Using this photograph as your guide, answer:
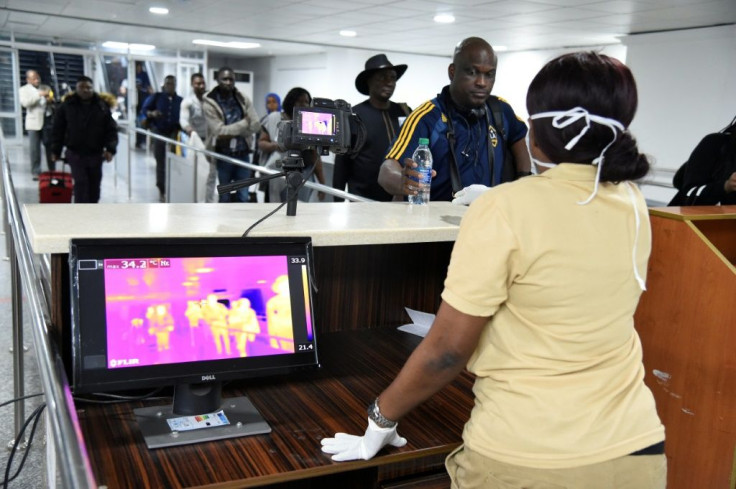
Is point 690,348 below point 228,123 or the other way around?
below

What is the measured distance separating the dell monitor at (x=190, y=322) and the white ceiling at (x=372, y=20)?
22.9 ft

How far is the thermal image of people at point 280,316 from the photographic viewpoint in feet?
5.10

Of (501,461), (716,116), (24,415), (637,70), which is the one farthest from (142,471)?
(637,70)

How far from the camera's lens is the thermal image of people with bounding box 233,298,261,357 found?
151cm

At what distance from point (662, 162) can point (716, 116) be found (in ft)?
3.37

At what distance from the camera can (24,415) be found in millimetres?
2816

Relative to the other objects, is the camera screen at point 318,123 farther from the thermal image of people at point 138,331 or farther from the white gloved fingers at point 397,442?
the white gloved fingers at point 397,442

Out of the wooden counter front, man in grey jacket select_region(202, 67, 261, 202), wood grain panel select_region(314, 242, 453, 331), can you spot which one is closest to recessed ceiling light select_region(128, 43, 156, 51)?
man in grey jacket select_region(202, 67, 261, 202)

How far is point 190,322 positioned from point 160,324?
0.06m

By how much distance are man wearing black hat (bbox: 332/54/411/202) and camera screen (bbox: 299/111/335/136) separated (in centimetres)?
227

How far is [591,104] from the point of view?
112 centimetres

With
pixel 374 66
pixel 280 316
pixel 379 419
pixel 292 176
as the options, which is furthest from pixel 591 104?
pixel 374 66

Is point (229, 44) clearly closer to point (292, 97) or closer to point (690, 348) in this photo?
point (292, 97)

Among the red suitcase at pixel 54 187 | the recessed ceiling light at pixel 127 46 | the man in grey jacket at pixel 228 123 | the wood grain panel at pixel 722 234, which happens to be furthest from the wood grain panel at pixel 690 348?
the recessed ceiling light at pixel 127 46
